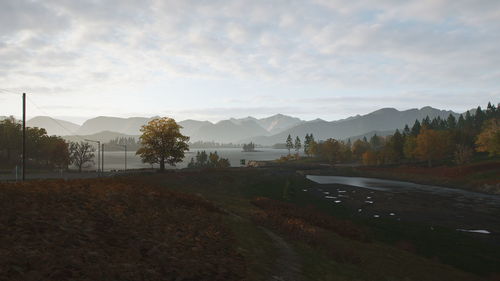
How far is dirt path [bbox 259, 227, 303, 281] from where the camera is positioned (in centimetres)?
1359

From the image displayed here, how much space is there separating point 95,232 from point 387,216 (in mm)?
42336

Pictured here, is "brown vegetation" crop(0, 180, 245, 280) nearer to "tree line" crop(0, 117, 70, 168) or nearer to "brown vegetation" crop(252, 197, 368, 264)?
A: "brown vegetation" crop(252, 197, 368, 264)

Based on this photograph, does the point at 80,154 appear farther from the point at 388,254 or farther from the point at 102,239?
the point at 388,254

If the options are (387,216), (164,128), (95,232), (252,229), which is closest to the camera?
(95,232)

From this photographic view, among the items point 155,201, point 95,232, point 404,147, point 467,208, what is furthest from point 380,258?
point 404,147

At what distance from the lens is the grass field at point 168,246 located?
10.6 m

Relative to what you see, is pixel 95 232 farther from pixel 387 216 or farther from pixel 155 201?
pixel 387 216

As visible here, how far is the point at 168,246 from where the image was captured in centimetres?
1371

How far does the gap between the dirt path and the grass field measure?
12 centimetres

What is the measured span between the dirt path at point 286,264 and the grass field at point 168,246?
12 cm

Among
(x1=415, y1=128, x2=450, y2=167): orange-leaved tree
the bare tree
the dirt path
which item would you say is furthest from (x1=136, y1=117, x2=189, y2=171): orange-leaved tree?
(x1=415, y1=128, x2=450, y2=167): orange-leaved tree

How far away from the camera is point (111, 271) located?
399 inches

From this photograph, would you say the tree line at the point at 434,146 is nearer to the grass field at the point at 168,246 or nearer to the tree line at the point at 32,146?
the grass field at the point at 168,246

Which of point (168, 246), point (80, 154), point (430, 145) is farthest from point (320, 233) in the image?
point (80, 154)
